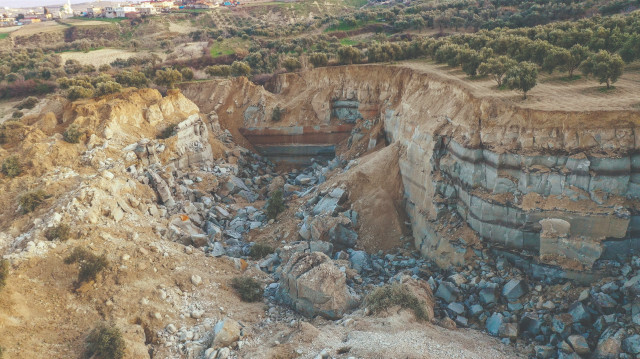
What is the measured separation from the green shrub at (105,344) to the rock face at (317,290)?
5.85 metres

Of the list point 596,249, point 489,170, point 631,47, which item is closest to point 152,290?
point 489,170

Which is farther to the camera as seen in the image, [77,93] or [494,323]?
[77,93]

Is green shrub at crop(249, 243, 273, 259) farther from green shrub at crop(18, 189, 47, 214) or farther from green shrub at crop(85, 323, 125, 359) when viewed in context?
green shrub at crop(18, 189, 47, 214)

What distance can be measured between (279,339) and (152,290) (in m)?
5.25

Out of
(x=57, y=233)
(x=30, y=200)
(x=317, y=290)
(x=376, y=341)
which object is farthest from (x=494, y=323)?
(x=30, y=200)

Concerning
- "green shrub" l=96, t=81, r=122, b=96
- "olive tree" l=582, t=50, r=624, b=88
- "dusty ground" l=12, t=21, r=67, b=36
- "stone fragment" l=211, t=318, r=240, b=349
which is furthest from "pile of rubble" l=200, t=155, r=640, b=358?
"dusty ground" l=12, t=21, r=67, b=36

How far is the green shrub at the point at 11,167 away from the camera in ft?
69.1

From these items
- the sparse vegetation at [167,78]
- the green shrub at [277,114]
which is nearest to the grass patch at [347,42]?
the green shrub at [277,114]

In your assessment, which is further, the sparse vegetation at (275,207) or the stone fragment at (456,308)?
the sparse vegetation at (275,207)

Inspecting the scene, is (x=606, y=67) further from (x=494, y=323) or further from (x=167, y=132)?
(x=167, y=132)

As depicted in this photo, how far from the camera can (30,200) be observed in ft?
61.3

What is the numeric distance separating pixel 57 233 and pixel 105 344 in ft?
22.7

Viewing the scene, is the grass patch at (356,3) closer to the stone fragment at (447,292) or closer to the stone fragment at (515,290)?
the stone fragment at (447,292)

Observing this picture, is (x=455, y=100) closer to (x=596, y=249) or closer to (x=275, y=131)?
(x=596, y=249)
